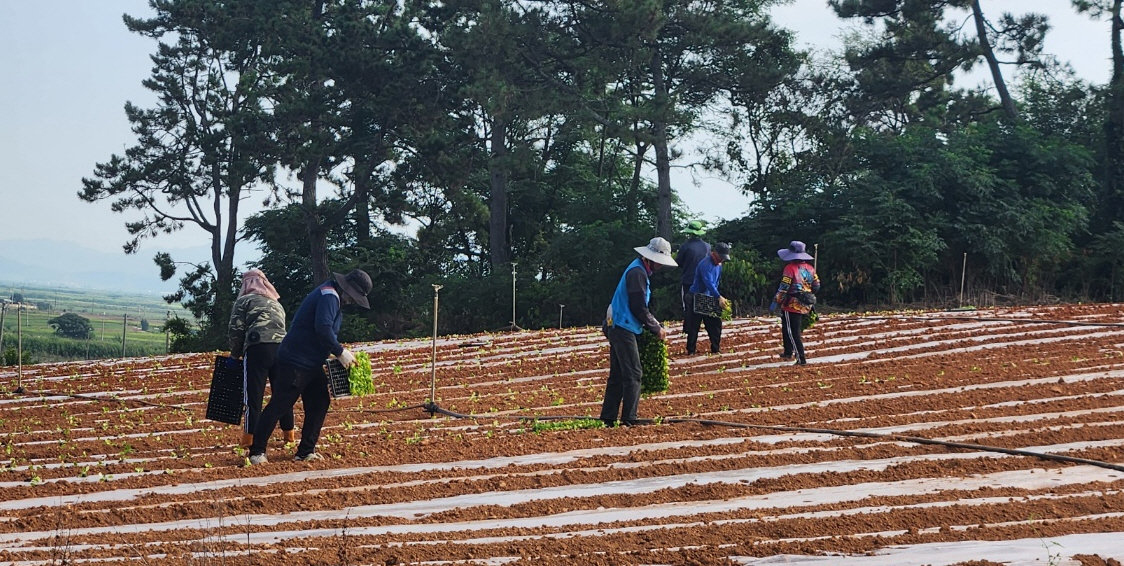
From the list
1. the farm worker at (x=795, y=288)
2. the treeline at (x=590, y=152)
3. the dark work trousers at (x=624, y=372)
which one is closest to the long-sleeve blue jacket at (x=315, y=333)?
the dark work trousers at (x=624, y=372)

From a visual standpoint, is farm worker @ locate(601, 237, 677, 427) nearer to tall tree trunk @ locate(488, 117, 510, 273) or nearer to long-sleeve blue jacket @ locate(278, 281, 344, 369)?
long-sleeve blue jacket @ locate(278, 281, 344, 369)

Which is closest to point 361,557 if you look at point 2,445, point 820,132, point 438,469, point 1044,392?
point 438,469

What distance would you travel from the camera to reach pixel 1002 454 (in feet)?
25.5

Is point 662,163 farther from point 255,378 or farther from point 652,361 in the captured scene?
point 255,378

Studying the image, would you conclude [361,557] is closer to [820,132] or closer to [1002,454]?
[1002,454]

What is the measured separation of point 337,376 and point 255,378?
0.71 m

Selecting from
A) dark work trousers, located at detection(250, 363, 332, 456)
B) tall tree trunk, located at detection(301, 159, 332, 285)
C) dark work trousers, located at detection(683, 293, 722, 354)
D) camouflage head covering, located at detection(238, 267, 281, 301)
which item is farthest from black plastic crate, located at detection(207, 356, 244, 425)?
tall tree trunk, located at detection(301, 159, 332, 285)

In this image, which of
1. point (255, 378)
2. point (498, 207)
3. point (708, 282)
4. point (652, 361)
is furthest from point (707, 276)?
point (498, 207)

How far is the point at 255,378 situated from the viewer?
8688 millimetres

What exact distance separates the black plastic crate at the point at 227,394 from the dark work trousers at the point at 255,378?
0.14m

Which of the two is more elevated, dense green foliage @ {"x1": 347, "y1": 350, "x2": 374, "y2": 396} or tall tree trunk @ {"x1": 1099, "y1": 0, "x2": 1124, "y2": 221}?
tall tree trunk @ {"x1": 1099, "y1": 0, "x2": 1124, "y2": 221}

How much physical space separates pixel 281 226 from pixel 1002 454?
87.5ft

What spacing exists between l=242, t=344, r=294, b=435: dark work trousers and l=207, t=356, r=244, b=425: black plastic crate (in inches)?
5.3

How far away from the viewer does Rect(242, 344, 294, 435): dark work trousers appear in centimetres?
862
